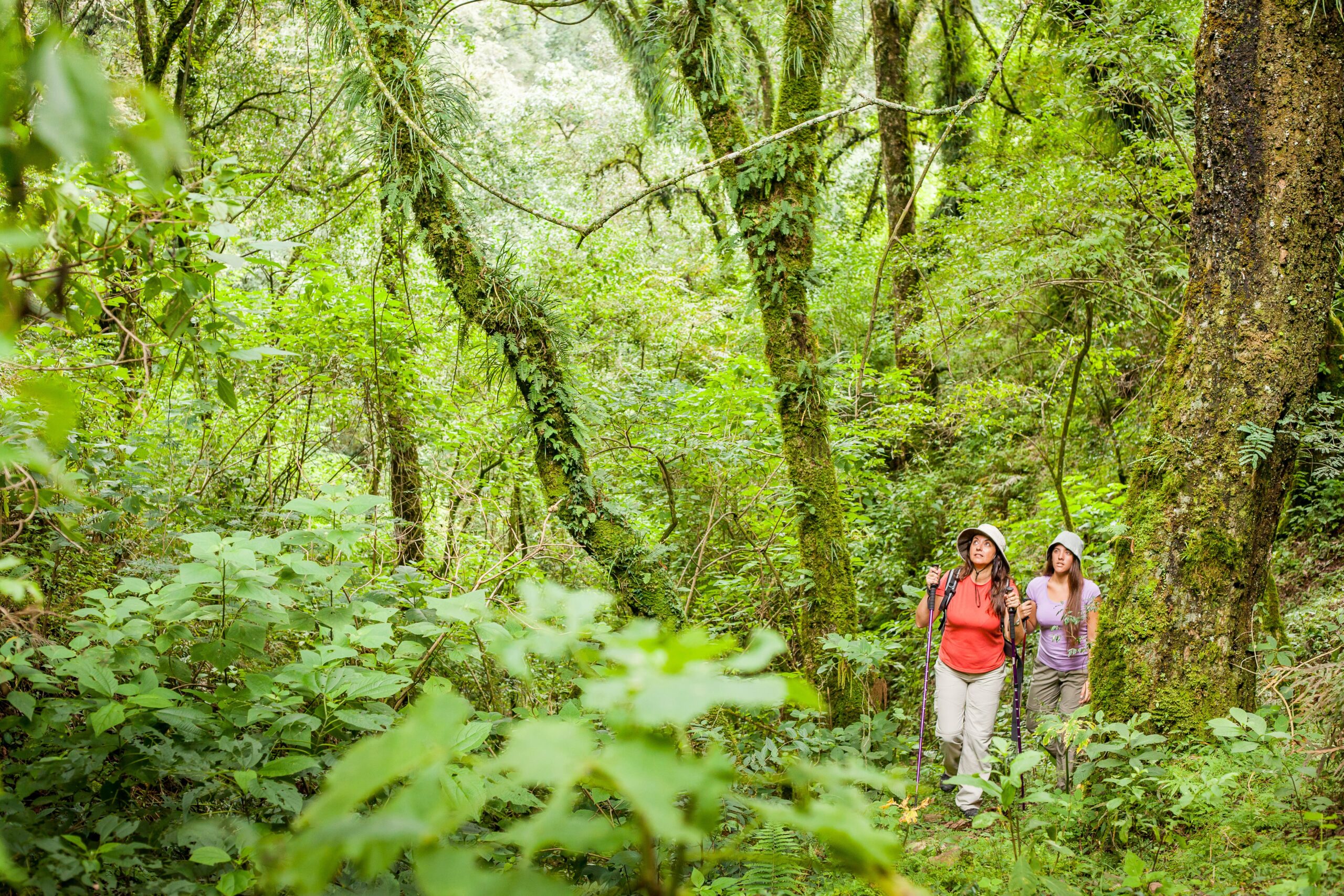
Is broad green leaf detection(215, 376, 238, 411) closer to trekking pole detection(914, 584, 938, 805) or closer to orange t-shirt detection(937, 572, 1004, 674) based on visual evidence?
trekking pole detection(914, 584, 938, 805)

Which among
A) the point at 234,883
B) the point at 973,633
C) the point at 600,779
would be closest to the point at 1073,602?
the point at 973,633

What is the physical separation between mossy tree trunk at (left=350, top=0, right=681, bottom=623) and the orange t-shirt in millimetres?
1783

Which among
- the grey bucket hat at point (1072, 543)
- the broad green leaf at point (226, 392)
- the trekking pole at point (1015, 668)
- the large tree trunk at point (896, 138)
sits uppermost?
the large tree trunk at point (896, 138)

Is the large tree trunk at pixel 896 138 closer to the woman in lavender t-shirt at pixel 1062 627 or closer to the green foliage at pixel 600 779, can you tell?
the woman in lavender t-shirt at pixel 1062 627

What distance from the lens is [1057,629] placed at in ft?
17.4

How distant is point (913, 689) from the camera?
6938 mm

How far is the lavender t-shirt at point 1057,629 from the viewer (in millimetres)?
5211

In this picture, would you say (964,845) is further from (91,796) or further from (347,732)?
(91,796)

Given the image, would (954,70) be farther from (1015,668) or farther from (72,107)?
(72,107)

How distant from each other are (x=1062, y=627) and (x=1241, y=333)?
227cm

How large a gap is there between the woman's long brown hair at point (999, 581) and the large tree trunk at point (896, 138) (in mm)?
5983

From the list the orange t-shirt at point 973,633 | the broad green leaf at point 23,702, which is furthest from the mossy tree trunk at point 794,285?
the broad green leaf at point 23,702

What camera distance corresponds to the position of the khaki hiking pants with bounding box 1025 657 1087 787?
5.23 m

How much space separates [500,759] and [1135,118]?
10.4 meters
